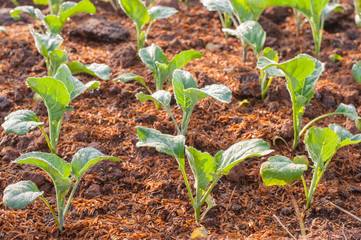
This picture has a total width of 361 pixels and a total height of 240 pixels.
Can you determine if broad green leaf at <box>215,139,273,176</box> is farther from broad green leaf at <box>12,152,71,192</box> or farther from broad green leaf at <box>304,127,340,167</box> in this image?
broad green leaf at <box>12,152,71,192</box>

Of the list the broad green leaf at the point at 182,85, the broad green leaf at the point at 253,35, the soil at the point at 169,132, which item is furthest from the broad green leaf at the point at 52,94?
the broad green leaf at the point at 253,35

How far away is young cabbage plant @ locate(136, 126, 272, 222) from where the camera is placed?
5.52 feet

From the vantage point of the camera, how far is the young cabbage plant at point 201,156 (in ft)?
5.52

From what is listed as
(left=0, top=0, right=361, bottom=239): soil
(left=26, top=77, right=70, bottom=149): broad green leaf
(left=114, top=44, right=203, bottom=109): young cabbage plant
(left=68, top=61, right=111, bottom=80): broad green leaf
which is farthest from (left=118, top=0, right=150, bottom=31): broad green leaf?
(left=26, top=77, right=70, bottom=149): broad green leaf

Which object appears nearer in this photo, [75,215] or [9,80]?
[75,215]

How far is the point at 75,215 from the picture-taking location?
1854mm

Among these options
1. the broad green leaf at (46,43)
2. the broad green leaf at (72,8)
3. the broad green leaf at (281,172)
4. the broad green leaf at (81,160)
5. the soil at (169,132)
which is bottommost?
the soil at (169,132)

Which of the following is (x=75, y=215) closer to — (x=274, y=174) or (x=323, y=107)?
(x=274, y=174)

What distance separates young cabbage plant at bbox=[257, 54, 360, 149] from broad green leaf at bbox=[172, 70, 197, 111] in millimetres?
378

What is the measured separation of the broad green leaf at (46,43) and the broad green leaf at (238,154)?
134 centimetres

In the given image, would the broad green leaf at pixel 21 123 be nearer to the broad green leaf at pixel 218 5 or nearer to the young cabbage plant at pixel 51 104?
the young cabbage plant at pixel 51 104

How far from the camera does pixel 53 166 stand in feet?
5.27

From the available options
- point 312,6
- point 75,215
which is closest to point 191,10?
point 312,6

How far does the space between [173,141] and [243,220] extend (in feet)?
1.63
